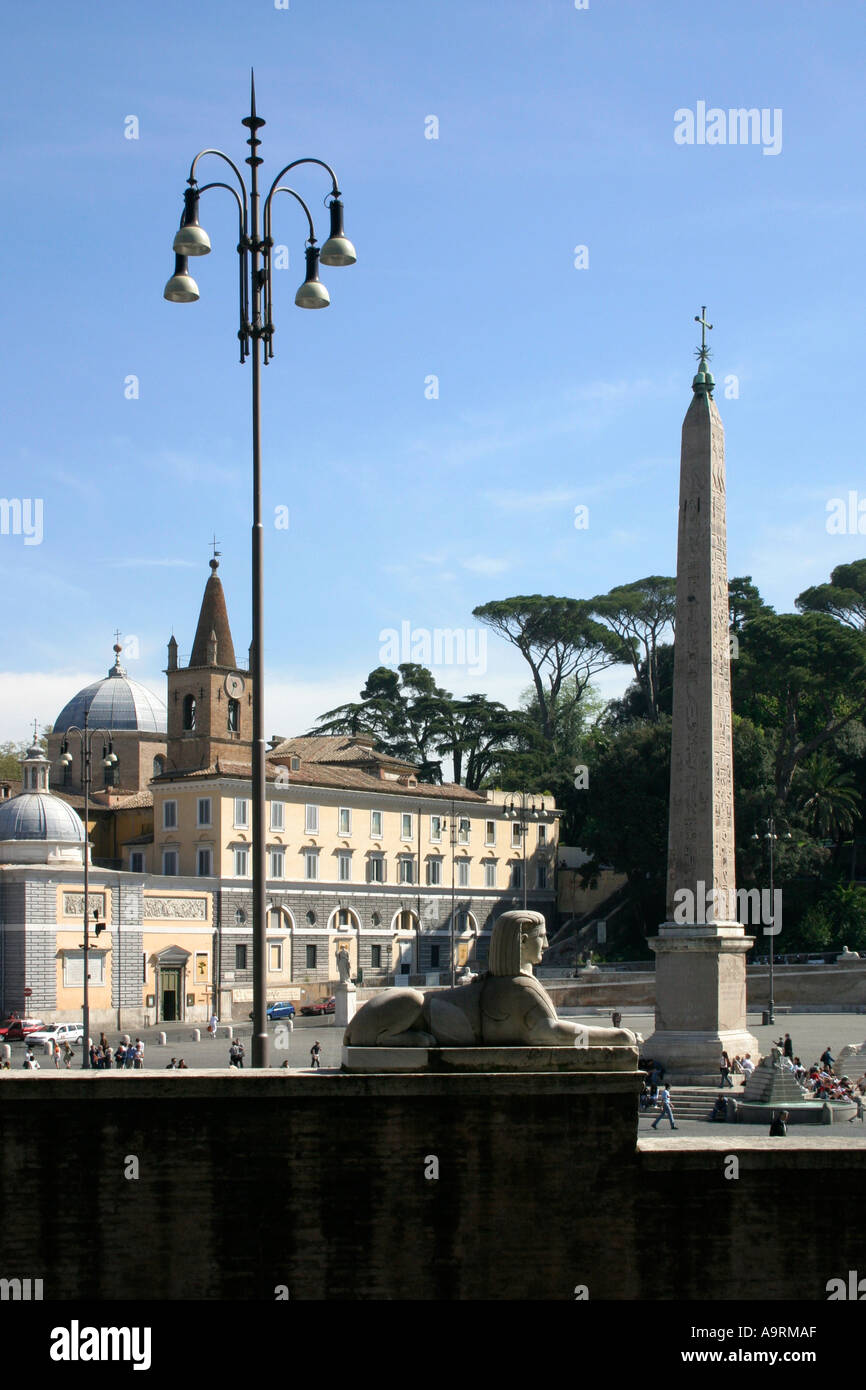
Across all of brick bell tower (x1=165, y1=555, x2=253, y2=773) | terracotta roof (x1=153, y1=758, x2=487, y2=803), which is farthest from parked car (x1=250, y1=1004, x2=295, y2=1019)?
brick bell tower (x1=165, y1=555, x2=253, y2=773)

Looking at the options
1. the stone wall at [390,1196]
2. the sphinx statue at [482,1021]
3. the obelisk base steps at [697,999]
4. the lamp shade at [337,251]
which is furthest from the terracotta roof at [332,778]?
the stone wall at [390,1196]

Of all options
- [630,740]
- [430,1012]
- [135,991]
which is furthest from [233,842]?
[430,1012]

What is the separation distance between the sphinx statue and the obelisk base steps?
16.9 meters

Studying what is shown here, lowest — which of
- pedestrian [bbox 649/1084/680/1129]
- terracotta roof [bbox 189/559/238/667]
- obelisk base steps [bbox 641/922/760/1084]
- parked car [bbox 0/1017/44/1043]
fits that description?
parked car [bbox 0/1017/44/1043]

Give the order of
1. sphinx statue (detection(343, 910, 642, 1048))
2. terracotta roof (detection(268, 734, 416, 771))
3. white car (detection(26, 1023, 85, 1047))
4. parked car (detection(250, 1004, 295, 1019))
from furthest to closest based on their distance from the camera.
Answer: terracotta roof (detection(268, 734, 416, 771)) < parked car (detection(250, 1004, 295, 1019)) < white car (detection(26, 1023, 85, 1047)) < sphinx statue (detection(343, 910, 642, 1048))

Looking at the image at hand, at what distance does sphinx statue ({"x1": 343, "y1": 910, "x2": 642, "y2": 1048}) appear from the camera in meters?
9.71

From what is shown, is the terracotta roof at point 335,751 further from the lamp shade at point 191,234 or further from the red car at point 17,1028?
the lamp shade at point 191,234

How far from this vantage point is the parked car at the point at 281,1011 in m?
51.2

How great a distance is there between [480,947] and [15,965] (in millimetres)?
26490

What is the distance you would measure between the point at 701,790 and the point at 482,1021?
1700cm

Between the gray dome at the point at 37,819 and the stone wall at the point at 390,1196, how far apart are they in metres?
40.3

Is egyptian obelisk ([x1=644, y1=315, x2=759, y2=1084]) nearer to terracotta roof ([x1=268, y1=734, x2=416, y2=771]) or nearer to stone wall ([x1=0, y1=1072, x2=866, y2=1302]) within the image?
stone wall ([x1=0, y1=1072, x2=866, y2=1302])
